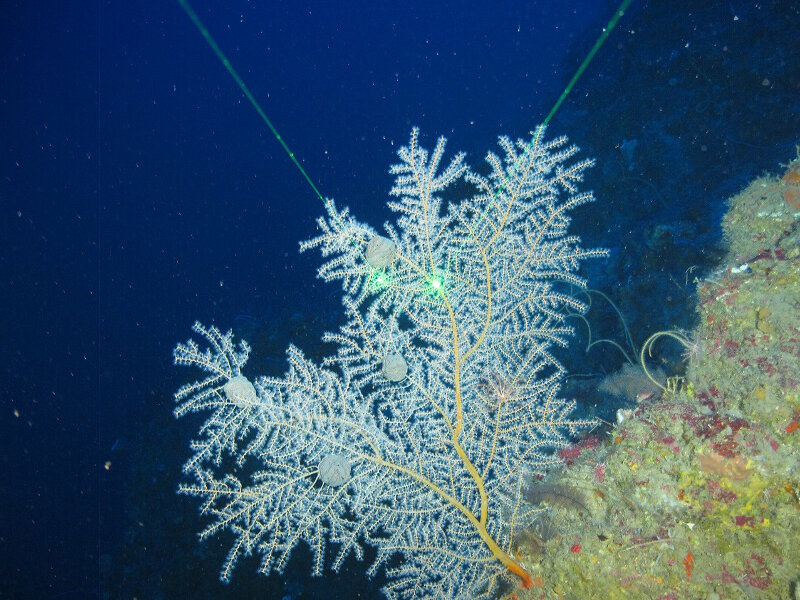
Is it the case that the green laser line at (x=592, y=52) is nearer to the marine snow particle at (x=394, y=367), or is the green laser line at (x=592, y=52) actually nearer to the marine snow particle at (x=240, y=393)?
the marine snow particle at (x=394, y=367)

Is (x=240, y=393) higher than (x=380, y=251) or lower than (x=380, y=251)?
lower

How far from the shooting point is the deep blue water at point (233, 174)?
276 inches

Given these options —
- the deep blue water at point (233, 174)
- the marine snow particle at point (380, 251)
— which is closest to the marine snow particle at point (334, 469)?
the marine snow particle at point (380, 251)

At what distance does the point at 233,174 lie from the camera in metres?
68.8

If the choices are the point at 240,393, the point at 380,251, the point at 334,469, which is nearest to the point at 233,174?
the point at 240,393

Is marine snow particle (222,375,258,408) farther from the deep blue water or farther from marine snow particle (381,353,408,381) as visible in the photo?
the deep blue water

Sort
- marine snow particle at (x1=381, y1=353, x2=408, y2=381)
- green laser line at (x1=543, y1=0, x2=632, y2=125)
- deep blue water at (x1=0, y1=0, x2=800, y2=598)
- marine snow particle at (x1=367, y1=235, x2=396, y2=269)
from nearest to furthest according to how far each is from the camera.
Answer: marine snow particle at (x1=367, y1=235, x2=396, y2=269) < marine snow particle at (x1=381, y1=353, x2=408, y2=381) < deep blue water at (x1=0, y1=0, x2=800, y2=598) < green laser line at (x1=543, y1=0, x2=632, y2=125)

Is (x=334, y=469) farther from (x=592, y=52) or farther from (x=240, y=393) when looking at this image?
(x=592, y=52)

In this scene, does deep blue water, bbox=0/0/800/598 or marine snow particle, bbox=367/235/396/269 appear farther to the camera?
deep blue water, bbox=0/0/800/598

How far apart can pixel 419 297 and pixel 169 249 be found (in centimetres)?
6231

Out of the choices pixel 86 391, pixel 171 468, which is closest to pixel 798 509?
pixel 171 468

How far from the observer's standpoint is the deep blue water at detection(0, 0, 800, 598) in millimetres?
7016

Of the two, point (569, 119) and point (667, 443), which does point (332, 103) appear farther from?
point (667, 443)

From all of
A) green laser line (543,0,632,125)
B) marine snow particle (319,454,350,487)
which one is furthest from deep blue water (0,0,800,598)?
marine snow particle (319,454,350,487)
